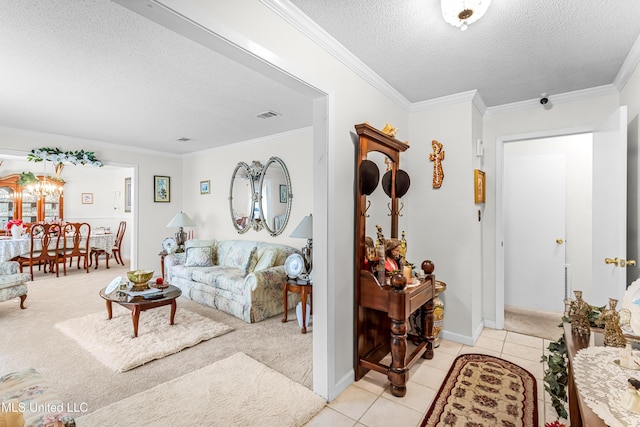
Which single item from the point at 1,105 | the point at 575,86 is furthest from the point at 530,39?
the point at 1,105

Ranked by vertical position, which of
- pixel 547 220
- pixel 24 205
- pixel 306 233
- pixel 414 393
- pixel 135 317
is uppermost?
pixel 24 205

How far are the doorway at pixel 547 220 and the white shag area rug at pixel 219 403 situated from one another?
3339 millimetres

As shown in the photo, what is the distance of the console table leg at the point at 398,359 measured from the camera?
6.88 ft

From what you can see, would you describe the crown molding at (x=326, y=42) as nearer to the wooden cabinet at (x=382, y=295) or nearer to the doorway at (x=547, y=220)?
the wooden cabinet at (x=382, y=295)

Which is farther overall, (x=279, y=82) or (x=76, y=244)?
(x=76, y=244)

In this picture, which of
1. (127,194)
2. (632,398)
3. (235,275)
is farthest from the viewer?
(127,194)

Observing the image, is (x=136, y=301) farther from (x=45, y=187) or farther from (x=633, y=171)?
(x=45, y=187)

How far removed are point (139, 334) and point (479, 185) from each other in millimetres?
3775

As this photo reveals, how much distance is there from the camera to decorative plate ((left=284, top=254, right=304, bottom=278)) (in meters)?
3.45

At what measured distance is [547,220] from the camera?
3.86m

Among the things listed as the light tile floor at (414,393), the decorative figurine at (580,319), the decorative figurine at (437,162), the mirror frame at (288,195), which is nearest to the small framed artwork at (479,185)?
the decorative figurine at (437,162)

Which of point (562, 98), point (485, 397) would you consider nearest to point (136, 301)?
point (485, 397)

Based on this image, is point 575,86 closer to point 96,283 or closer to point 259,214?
point 259,214

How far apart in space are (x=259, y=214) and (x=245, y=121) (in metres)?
1.52
